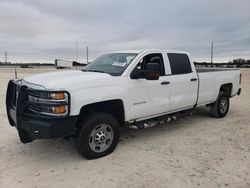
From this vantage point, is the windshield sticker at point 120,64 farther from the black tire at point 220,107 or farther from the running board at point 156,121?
the black tire at point 220,107

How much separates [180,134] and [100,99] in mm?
2401

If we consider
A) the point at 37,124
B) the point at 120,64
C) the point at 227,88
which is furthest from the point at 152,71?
the point at 227,88

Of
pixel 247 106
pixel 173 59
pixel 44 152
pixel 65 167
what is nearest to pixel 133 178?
pixel 65 167

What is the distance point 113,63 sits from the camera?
16.6 ft

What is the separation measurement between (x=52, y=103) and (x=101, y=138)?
113cm

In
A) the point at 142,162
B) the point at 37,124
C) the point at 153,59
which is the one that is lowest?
the point at 142,162

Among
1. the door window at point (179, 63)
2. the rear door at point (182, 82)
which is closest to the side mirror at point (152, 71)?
the rear door at point (182, 82)

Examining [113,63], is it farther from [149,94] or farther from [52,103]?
[52,103]

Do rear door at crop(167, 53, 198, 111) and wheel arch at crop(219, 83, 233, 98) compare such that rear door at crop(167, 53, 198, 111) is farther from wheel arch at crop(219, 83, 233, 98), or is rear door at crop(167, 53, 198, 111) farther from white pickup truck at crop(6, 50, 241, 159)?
wheel arch at crop(219, 83, 233, 98)

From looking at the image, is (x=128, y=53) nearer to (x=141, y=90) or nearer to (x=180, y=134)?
(x=141, y=90)

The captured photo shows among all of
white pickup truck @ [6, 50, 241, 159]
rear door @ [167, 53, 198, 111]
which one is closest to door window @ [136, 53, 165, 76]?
white pickup truck @ [6, 50, 241, 159]

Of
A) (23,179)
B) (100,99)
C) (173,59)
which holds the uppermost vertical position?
(173,59)

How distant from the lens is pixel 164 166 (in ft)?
12.7

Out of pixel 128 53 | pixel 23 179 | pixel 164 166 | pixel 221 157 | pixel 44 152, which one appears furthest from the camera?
pixel 128 53
